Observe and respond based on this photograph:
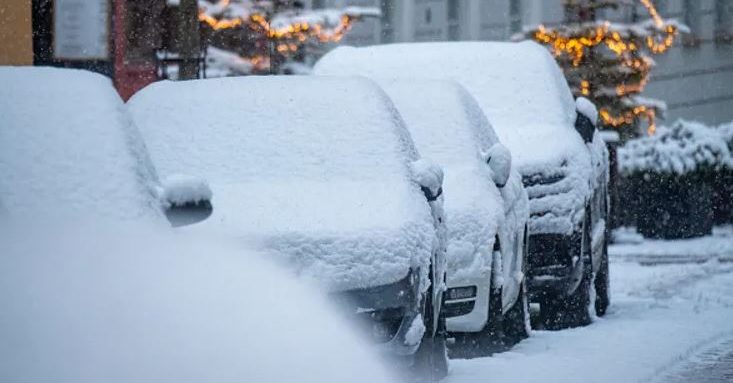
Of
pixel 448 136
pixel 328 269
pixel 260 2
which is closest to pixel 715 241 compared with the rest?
pixel 260 2

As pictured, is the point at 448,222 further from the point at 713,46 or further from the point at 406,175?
the point at 713,46

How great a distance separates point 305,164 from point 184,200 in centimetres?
282

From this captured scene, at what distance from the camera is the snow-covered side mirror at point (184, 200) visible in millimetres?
7012

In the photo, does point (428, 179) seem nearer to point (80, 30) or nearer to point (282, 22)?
point (80, 30)

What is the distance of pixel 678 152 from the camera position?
90.3 ft

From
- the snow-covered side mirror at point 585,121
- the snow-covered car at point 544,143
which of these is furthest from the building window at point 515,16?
the snow-covered side mirror at point 585,121

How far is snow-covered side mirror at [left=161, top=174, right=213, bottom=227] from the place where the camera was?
23.0 feet

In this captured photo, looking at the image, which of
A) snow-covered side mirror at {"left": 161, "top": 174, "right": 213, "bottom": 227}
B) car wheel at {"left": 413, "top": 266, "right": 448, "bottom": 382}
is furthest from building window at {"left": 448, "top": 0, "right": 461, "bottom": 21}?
snow-covered side mirror at {"left": 161, "top": 174, "right": 213, "bottom": 227}

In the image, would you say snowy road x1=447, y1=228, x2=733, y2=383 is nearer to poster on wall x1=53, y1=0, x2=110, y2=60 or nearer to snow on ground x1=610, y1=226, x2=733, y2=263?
snow on ground x1=610, y1=226, x2=733, y2=263

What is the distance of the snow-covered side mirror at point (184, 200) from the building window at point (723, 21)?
31355mm

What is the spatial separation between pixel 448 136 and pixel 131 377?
6730 mm

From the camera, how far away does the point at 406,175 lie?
9664 millimetres

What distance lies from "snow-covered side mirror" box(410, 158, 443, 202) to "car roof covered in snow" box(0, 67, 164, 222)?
2305 millimetres

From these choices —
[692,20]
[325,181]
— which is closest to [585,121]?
[325,181]
